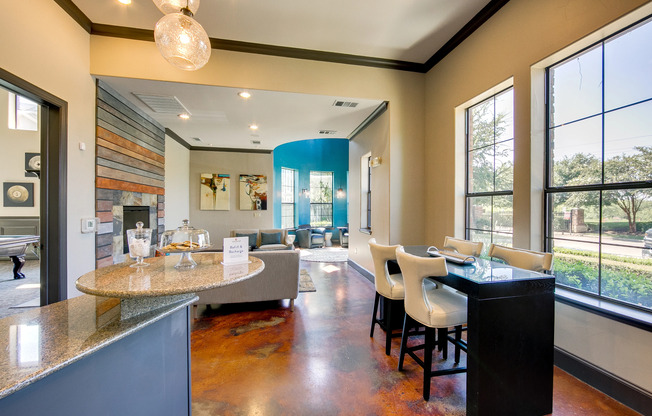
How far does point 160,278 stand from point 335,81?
3332 millimetres

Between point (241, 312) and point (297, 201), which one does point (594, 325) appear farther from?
point (297, 201)

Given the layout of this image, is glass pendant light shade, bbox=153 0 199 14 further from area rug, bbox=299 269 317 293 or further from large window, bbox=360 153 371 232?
large window, bbox=360 153 371 232

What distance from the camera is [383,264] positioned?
7.78 feet

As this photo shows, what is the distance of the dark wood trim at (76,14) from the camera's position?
2.58m

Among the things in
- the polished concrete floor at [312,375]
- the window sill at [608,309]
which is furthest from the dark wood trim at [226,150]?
the window sill at [608,309]

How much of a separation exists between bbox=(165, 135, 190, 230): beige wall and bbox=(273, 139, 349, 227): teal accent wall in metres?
3.27

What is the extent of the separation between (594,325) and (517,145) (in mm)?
1630

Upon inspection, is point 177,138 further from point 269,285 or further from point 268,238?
point 269,285

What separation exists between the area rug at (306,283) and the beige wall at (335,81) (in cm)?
140

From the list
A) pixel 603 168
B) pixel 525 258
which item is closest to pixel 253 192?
pixel 525 258

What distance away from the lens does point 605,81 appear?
199 cm

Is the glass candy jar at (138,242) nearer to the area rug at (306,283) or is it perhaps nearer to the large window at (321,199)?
the area rug at (306,283)

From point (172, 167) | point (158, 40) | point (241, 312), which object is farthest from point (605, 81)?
point (172, 167)

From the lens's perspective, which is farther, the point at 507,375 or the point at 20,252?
the point at 20,252
